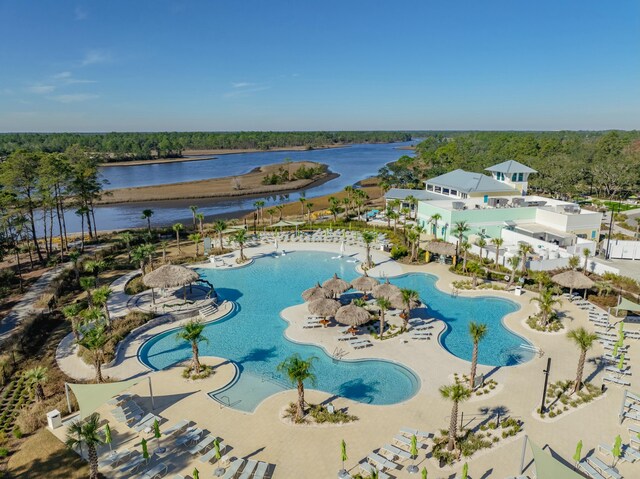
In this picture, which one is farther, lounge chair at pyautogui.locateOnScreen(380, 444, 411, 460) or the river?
the river

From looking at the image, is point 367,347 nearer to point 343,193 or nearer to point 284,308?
point 284,308

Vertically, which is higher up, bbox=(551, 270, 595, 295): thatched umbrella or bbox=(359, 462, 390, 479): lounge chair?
bbox=(551, 270, 595, 295): thatched umbrella

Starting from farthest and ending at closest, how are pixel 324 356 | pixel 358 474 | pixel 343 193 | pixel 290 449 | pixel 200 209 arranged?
1. pixel 343 193
2. pixel 200 209
3. pixel 324 356
4. pixel 290 449
5. pixel 358 474

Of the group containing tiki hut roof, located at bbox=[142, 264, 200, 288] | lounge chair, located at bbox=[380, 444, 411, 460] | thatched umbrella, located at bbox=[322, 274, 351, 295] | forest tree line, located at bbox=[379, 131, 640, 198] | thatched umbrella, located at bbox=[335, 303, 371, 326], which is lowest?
lounge chair, located at bbox=[380, 444, 411, 460]

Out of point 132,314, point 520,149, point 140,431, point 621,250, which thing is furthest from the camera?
point 520,149

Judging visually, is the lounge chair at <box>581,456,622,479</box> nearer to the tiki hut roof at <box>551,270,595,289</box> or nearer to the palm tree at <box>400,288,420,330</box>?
the palm tree at <box>400,288,420,330</box>

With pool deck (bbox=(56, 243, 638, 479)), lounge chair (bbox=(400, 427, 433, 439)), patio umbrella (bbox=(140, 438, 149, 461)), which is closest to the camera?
patio umbrella (bbox=(140, 438, 149, 461))

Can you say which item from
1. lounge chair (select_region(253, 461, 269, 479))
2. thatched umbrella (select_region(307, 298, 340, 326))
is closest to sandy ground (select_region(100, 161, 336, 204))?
thatched umbrella (select_region(307, 298, 340, 326))

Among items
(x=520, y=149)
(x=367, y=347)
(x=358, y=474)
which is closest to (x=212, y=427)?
(x=358, y=474)
